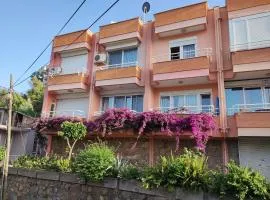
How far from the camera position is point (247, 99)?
14.2 meters

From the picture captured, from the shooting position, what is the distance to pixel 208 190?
695cm

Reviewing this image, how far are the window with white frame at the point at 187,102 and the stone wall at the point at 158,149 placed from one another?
6.10 feet

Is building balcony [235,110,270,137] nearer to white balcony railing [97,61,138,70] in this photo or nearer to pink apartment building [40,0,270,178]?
pink apartment building [40,0,270,178]

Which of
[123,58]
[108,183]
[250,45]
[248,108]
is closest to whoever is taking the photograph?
[108,183]

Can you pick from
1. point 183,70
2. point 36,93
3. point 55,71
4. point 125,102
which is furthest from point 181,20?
point 36,93

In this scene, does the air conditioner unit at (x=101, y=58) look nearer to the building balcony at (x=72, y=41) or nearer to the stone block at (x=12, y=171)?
the building balcony at (x=72, y=41)

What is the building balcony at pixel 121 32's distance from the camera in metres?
17.3

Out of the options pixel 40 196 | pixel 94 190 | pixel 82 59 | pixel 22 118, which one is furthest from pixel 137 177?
pixel 22 118

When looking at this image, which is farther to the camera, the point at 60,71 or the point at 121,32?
the point at 60,71

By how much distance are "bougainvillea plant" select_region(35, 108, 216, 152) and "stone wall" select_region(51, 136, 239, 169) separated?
101cm

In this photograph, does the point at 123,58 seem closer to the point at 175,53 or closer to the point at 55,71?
the point at 175,53

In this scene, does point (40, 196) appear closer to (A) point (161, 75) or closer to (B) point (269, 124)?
(A) point (161, 75)

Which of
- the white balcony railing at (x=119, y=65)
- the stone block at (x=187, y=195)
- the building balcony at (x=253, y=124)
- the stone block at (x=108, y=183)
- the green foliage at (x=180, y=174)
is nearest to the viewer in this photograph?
the stone block at (x=187, y=195)

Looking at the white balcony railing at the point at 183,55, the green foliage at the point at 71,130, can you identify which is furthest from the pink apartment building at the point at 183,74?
the green foliage at the point at 71,130
